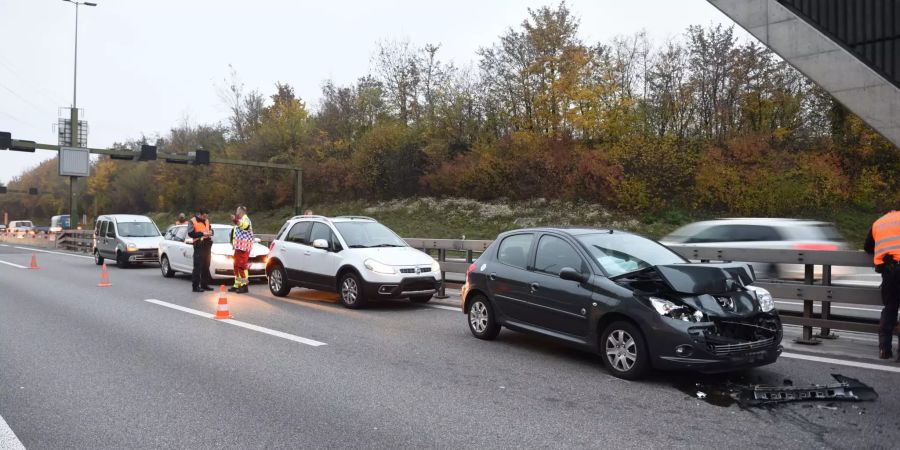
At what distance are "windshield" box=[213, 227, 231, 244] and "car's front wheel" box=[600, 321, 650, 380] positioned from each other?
41.4 feet

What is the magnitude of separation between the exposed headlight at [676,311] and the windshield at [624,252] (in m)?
0.69

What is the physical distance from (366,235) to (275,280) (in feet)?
7.82

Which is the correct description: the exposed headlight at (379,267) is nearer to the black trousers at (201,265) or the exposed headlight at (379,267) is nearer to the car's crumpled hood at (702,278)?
the black trousers at (201,265)

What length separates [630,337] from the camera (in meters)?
6.14

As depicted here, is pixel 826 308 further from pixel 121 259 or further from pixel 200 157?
pixel 200 157

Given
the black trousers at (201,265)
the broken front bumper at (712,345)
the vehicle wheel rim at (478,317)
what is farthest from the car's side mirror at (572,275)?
the black trousers at (201,265)

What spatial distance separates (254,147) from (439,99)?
18818 millimetres

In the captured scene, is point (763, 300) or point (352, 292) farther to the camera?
point (352, 292)

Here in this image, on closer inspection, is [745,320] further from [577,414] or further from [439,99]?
[439,99]

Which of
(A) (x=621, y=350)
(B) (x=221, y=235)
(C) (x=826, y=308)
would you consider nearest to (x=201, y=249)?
(B) (x=221, y=235)

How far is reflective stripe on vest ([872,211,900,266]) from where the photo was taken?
22.3ft

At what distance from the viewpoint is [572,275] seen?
6.69 meters

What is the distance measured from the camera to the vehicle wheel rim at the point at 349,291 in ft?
36.3

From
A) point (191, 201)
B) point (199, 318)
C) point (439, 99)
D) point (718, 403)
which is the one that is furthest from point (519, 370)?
point (191, 201)
